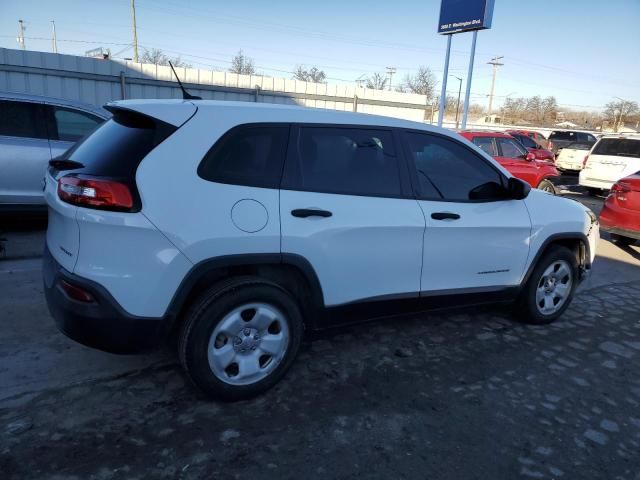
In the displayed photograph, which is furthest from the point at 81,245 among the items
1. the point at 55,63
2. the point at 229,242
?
the point at 55,63

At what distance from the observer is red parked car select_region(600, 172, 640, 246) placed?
693cm

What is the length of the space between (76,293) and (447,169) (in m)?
2.61

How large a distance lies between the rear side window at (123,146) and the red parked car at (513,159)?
8.85 metres

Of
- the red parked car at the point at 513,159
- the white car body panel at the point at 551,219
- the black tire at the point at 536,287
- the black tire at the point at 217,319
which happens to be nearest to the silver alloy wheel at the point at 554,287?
the black tire at the point at 536,287

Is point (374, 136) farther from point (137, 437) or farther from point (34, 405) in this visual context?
point (34, 405)

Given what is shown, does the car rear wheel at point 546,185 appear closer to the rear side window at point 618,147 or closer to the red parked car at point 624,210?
the rear side window at point 618,147

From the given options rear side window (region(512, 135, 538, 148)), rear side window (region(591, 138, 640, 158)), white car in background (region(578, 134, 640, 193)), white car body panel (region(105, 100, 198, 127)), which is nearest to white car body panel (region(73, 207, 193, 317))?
white car body panel (region(105, 100, 198, 127))

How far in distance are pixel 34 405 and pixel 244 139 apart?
6.41 ft

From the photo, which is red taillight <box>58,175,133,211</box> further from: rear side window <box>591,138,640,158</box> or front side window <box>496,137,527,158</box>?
rear side window <box>591,138,640,158</box>

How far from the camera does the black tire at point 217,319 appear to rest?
2664 millimetres

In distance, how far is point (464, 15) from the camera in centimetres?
1435

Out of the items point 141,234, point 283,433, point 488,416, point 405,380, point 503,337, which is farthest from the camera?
point 503,337

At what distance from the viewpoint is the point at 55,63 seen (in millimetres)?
11070

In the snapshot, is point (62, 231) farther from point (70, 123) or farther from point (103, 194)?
point (70, 123)
